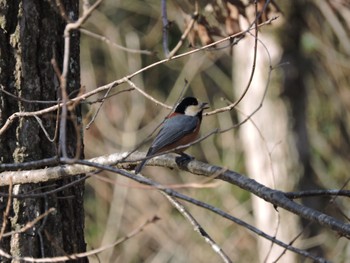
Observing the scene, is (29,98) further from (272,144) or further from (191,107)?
(272,144)

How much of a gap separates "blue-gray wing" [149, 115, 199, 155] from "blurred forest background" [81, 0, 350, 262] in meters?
2.50

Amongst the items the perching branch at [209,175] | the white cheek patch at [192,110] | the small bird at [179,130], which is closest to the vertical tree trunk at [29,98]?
the perching branch at [209,175]

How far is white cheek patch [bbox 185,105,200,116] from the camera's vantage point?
509 cm

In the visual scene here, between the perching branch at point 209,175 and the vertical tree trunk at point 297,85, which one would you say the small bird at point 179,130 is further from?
the vertical tree trunk at point 297,85

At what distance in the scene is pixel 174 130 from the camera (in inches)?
185

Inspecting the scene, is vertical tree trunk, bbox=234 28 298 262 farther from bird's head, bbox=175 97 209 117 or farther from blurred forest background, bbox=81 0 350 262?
bird's head, bbox=175 97 209 117

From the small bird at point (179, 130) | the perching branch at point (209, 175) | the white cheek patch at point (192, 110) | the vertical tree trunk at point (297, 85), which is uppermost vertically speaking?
the vertical tree trunk at point (297, 85)

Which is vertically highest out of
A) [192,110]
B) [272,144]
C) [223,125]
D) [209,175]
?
[223,125]

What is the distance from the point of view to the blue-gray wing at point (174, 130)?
458 cm

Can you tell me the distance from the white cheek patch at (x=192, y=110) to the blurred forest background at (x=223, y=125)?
86.2 inches

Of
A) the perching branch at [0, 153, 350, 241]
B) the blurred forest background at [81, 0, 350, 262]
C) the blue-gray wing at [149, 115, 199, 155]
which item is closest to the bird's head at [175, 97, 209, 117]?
the blue-gray wing at [149, 115, 199, 155]

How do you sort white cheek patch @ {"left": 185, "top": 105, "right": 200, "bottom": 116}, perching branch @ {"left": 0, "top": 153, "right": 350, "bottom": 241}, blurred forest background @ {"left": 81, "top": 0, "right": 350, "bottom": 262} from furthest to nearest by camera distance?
blurred forest background @ {"left": 81, "top": 0, "right": 350, "bottom": 262} < white cheek patch @ {"left": 185, "top": 105, "right": 200, "bottom": 116} < perching branch @ {"left": 0, "top": 153, "right": 350, "bottom": 241}

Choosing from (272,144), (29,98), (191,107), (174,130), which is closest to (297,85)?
(272,144)

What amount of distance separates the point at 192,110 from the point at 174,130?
51 centimetres
